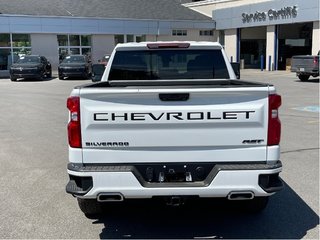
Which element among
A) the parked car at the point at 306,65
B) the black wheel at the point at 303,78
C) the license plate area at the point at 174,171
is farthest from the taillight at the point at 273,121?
the black wheel at the point at 303,78

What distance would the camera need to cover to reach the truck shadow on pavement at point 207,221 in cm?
426

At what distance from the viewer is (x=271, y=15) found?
35.2 meters

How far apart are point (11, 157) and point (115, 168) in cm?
430

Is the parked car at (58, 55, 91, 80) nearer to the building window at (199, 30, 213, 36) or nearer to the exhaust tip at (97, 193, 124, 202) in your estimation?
the building window at (199, 30, 213, 36)

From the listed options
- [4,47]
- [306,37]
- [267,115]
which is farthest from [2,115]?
[306,37]

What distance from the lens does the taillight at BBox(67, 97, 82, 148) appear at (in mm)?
3717

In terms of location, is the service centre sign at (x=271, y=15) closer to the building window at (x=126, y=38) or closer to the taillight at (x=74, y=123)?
the building window at (x=126, y=38)

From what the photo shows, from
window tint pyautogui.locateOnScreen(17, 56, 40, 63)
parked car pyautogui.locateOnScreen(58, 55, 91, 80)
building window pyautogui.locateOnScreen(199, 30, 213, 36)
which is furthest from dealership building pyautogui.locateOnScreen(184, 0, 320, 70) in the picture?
window tint pyautogui.locateOnScreen(17, 56, 40, 63)

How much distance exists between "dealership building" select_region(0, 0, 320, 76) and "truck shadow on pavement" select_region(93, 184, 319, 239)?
1146 inches

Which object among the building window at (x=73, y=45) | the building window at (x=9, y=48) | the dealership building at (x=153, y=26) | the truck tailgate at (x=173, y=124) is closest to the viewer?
the truck tailgate at (x=173, y=124)

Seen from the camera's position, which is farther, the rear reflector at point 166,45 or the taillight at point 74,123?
the rear reflector at point 166,45

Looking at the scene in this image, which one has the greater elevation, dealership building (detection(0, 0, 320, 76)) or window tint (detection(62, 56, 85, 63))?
dealership building (detection(0, 0, 320, 76))

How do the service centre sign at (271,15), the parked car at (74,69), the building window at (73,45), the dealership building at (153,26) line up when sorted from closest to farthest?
the parked car at (74,69), the service centre sign at (271,15), the dealership building at (153,26), the building window at (73,45)

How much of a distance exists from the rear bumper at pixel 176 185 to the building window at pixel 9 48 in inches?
1240
